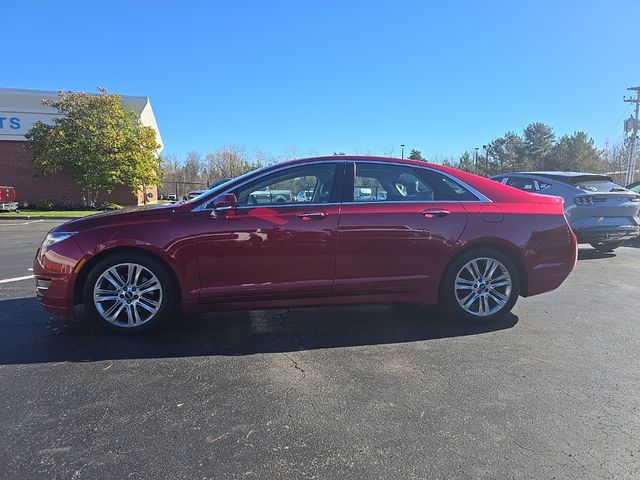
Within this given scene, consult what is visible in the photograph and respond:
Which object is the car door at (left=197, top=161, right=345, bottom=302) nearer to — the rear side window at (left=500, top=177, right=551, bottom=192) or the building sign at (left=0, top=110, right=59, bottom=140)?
the rear side window at (left=500, top=177, right=551, bottom=192)

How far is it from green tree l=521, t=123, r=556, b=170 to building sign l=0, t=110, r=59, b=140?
50.9 m

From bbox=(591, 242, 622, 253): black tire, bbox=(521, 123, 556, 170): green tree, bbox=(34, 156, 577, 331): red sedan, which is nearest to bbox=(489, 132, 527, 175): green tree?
bbox=(521, 123, 556, 170): green tree

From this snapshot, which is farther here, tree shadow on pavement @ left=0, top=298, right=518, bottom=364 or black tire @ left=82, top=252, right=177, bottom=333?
black tire @ left=82, top=252, right=177, bottom=333

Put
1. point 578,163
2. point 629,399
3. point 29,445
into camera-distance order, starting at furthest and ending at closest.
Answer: point 578,163 < point 629,399 < point 29,445

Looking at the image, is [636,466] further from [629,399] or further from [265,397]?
[265,397]

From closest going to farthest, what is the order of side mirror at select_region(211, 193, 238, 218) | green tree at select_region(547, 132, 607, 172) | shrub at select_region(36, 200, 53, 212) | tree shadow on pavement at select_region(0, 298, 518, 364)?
tree shadow on pavement at select_region(0, 298, 518, 364) → side mirror at select_region(211, 193, 238, 218) → shrub at select_region(36, 200, 53, 212) → green tree at select_region(547, 132, 607, 172)

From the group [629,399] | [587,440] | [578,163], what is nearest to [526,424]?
[587,440]

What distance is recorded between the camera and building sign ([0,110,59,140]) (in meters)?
26.4

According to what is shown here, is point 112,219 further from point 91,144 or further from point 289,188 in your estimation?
point 91,144

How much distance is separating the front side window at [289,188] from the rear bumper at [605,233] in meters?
5.93

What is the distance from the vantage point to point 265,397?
3074 millimetres

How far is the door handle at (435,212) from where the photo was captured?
443cm

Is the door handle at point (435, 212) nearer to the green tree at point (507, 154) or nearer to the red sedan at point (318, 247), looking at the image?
the red sedan at point (318, 247)

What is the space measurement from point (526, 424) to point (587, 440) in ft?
1.04
